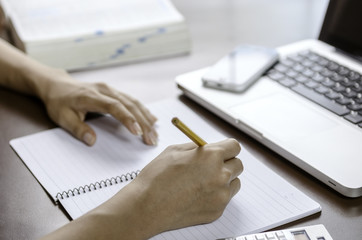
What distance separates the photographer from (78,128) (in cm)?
95

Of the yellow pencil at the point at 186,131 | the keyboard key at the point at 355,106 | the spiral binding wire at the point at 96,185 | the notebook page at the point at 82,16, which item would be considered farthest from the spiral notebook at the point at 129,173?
the notebook page at the point at 82,16

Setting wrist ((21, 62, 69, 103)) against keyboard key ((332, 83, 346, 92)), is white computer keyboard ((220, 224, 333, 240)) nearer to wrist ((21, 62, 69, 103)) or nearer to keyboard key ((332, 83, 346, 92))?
keyboard key ((332, 83, 346, 92))

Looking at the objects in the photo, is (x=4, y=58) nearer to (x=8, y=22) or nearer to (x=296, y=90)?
(x=8, y=22)

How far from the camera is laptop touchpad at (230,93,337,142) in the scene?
0.88 m

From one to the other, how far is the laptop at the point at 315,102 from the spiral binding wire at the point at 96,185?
230 millimetres

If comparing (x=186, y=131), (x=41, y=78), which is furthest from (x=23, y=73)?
(x=186, y=131)

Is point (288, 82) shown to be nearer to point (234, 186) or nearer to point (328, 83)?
point (328, 83)

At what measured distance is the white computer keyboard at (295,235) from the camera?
0.66 m

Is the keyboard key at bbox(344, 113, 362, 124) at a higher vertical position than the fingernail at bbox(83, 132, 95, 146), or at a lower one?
higher

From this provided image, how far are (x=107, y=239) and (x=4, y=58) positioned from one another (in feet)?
2.06

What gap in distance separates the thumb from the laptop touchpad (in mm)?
260

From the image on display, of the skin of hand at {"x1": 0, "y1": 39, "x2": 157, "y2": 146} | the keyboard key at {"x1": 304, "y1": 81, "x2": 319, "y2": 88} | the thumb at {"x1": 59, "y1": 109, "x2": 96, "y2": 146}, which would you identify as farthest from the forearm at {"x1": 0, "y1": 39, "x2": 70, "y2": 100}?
the keyboard key at {"x1": 304, "y1": 81, "x2": 319, "y2": 88}

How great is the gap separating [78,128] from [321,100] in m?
0.44

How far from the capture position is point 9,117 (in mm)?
1033
